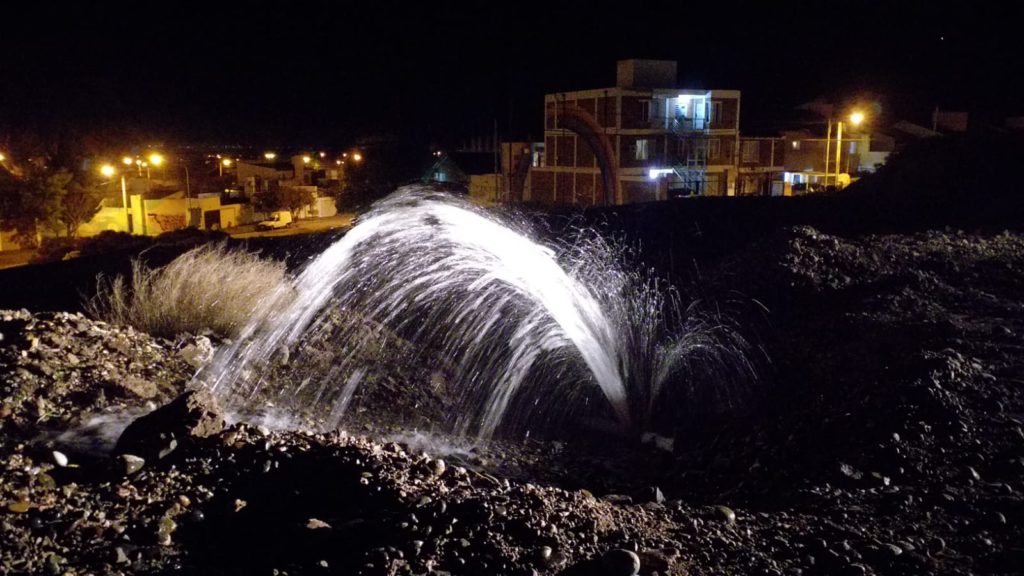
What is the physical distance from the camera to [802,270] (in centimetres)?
1602

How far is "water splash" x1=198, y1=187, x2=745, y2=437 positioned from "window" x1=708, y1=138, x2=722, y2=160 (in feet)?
67.8

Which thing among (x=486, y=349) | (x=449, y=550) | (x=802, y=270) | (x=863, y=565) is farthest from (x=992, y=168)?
(x=449, y=550)

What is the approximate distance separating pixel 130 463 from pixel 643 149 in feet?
96.9

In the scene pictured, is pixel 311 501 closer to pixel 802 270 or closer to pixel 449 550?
pixel 449 550

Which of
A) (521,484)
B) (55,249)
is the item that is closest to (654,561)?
(521,484)

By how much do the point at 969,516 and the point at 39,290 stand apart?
13.8 metres

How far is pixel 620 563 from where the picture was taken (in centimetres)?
464

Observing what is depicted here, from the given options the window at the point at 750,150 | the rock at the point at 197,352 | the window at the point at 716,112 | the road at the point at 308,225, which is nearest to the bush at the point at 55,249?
the road at the point at 308,225

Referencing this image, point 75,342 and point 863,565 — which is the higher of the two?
point 75,342

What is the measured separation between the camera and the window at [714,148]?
1400 inches

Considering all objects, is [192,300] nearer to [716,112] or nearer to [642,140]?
[642,140]

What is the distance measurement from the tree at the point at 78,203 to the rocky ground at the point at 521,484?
29432mm

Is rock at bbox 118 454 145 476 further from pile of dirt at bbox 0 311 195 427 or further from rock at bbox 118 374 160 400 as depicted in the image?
rock at bbox 118 374 160 400

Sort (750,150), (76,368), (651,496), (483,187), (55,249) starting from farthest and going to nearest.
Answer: (483,187) → (750,150) → (55,249) → (76,368) → (651,496)
